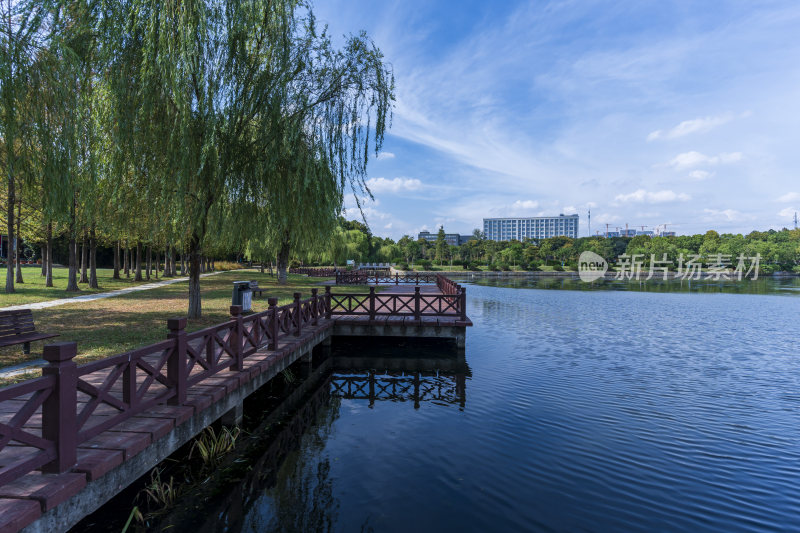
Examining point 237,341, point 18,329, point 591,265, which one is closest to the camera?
point 237,341

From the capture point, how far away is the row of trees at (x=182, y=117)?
22.8 feet

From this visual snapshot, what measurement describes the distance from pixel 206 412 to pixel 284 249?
2310cm

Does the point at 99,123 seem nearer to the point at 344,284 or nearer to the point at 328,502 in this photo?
the point at 328,502

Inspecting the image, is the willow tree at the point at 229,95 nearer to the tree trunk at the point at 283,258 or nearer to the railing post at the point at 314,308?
the railing post at the point at 314,308

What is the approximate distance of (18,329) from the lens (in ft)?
26.9

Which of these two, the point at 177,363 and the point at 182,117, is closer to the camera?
the point at 177,363

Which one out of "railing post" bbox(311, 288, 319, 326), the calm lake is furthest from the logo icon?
"railing post" bbox(311, 288, 319, 326)

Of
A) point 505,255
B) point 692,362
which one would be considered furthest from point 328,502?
point 505,255

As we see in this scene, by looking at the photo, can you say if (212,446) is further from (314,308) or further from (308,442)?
(314,308)

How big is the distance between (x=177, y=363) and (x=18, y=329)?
537cm

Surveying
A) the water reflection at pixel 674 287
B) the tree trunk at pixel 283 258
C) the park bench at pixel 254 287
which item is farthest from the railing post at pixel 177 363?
the water reflection at pixel 674 287

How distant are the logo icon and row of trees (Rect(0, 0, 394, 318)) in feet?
261

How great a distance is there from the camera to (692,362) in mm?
12719

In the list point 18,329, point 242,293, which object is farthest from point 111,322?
point 18,329
